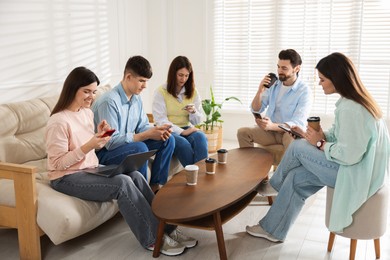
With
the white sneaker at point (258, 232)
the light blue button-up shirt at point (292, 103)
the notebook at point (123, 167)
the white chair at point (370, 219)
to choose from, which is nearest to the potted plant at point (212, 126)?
the light blue button-up shirt at point (292, 103)

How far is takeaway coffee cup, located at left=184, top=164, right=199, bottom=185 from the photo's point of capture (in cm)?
275

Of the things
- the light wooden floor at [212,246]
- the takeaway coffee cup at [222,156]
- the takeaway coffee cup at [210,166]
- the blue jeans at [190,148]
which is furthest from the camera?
the blue jeans at [190,148]

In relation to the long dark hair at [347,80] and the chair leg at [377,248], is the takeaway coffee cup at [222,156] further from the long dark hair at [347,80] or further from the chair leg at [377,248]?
the chair leg at [377,248]

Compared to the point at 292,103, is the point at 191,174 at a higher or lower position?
lower

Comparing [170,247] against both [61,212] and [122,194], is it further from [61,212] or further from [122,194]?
[61,212]

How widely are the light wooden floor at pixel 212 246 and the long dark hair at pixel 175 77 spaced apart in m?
1.27

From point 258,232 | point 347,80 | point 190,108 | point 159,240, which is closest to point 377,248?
point 258,232

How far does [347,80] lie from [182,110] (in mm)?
1749

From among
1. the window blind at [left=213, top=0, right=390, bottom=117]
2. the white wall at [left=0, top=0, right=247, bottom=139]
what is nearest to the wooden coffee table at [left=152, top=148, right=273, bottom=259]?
the white wall at [left=0, top=0, right=247, bottom=139]

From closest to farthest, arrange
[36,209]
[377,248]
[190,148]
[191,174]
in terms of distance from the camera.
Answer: [36,209] → [377,248] → [191,174] → [190,148]

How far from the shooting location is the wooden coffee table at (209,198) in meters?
2.44

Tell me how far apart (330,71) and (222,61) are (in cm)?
316

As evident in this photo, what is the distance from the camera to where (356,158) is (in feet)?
7.67

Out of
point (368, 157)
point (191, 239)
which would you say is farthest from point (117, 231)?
point (368, 157)
